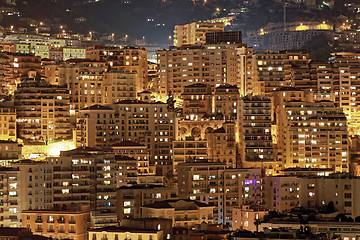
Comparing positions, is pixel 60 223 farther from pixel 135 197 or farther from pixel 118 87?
pixel 118 87

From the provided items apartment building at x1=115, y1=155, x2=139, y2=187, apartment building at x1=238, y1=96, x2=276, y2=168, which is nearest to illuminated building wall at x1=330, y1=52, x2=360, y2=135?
apartment building at x1=238, y1=96, x2=276, y2=168

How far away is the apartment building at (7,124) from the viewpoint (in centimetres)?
10506

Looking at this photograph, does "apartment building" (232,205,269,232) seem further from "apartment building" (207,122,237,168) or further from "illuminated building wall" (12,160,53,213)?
"apartment building" (207,122,237,168)

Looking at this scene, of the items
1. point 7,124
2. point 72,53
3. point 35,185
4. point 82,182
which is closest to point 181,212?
point 82,182

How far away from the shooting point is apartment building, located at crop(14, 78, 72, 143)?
109875 millimetres

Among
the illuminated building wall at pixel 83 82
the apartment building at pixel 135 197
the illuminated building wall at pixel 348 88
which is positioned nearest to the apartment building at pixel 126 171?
the apartment building at pixel 135 197

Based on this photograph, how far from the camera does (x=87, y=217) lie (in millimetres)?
77250

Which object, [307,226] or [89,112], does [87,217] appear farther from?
[89,112]

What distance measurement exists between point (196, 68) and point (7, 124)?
105 feet

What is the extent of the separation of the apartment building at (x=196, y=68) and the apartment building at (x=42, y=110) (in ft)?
63.3

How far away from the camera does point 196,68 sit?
131m

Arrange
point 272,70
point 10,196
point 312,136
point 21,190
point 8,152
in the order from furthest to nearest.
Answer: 1. point 272,70
2. point 312,136
3. point 8,152
4. point 21,190
5. point 10,196

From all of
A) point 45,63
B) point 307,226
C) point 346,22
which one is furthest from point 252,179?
point 346,22

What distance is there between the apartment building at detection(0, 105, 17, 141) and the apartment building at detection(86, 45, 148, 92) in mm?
25925
